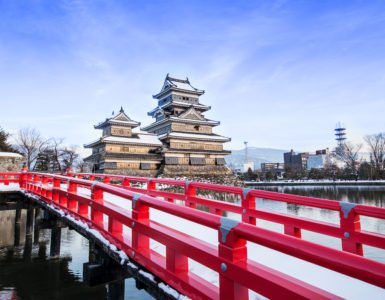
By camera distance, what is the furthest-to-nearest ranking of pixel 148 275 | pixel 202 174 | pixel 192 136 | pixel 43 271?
pixel 202 174 < pixel 192 136 < pixel 43 271 < pixel 148 275

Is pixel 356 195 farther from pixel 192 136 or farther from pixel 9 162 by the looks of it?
pixel 9 162

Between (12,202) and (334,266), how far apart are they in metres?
16.1

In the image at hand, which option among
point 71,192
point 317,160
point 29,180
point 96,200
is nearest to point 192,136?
point 29,180

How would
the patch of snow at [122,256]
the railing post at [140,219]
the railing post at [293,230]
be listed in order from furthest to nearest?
1. the railing post at [293,230]
2. the patch of snow at [122,256]
3. the railing post at [140,219]

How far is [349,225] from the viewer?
3.46m

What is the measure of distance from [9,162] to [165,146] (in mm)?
18814

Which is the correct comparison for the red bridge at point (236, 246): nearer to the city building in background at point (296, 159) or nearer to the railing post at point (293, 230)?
the railing post at point (293, 230)

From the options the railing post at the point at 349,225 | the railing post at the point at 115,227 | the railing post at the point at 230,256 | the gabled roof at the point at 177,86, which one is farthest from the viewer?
the gabled roof at the point at 177,86

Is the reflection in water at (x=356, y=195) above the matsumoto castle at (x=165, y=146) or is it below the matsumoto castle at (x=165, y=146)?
below

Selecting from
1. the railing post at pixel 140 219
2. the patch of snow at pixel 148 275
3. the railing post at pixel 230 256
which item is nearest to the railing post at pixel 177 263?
the patch of snow at pixel 148 275

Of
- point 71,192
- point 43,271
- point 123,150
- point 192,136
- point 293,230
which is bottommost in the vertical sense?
point 43,271

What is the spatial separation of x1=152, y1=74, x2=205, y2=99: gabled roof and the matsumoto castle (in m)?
0.22

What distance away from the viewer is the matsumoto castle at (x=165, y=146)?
33.7m

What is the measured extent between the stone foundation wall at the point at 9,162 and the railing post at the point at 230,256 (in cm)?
2382
